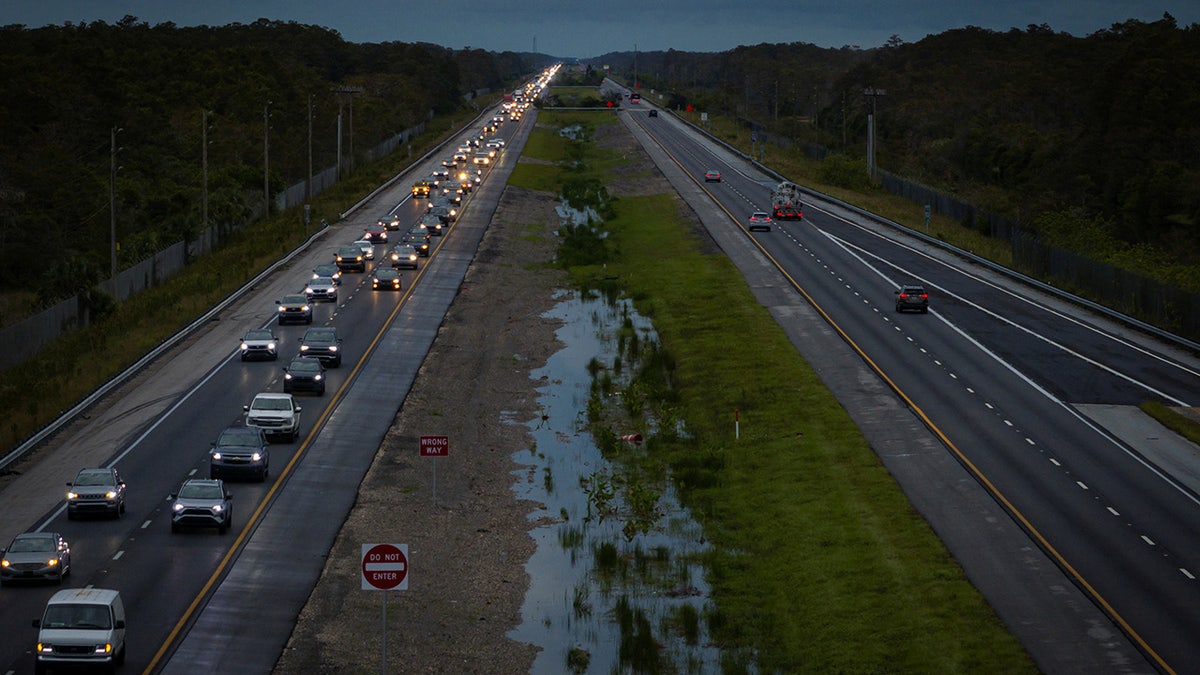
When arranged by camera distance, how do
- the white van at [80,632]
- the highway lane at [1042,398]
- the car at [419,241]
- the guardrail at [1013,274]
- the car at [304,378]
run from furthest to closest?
the car at [419,241]
the guardrail at [1013,274]
the car at [304,378]
the highway lane at [1042,398]
the white van at [80,632]

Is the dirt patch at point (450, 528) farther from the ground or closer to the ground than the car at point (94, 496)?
closer to the ground

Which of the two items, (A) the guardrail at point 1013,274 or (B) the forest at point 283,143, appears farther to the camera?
(B) the forest at point 283,143

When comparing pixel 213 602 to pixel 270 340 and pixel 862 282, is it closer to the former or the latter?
pixel 270 340

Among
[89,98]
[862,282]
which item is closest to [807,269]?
[862,282]

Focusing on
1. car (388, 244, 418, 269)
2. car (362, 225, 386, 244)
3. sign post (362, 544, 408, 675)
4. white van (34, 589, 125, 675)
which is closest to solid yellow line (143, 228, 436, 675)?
white van (34, 589, 125, 675)

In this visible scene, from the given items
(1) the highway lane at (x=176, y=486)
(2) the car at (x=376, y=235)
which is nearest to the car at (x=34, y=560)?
(1) the highway lane at (x=176, y=486)

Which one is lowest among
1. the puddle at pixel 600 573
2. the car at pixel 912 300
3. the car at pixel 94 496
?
the puddle at pixel 600 573

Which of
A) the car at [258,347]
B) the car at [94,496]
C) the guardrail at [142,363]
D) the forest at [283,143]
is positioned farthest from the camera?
the forest at [283,143]

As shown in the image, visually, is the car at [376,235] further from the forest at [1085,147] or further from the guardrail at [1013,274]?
the forest at [1085,147]
